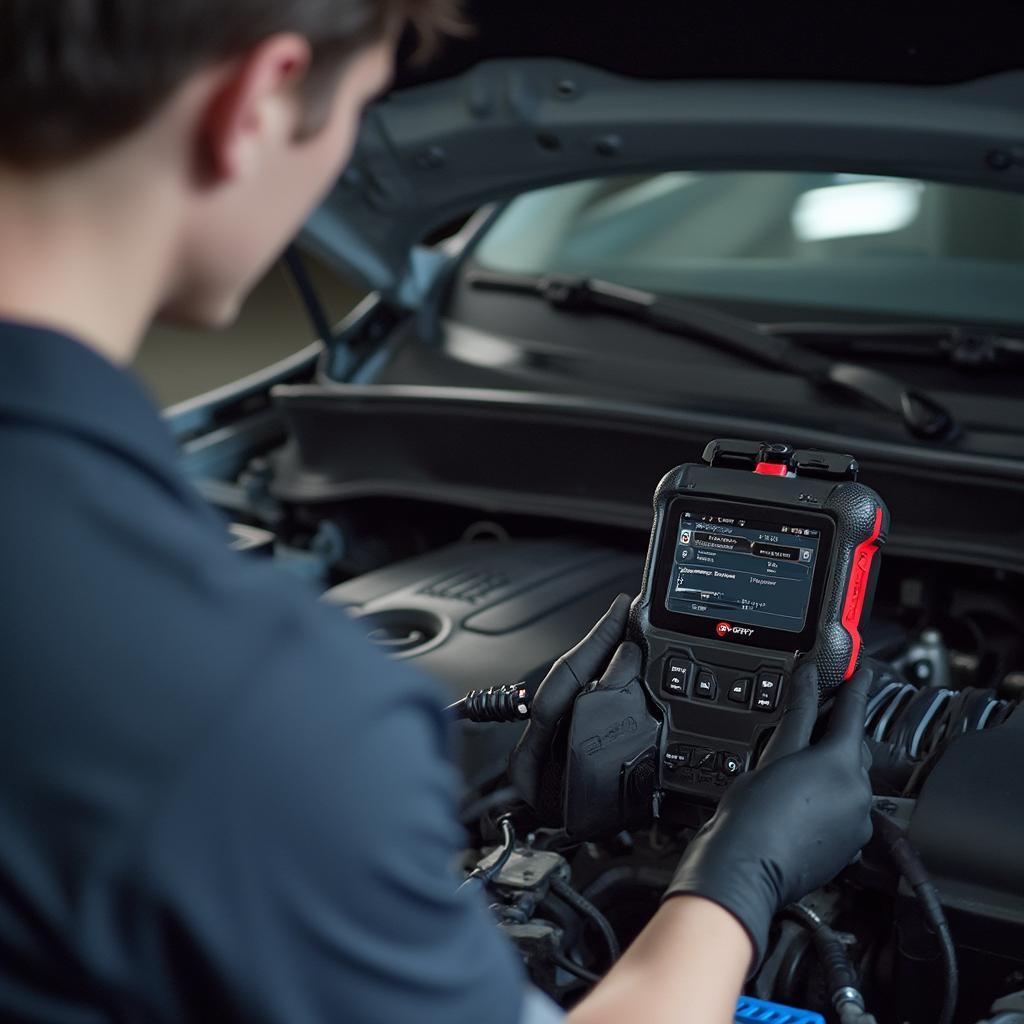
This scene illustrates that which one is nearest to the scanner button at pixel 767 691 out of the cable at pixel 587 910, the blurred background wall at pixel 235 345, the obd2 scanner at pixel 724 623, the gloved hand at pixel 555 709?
the obd2 scanner at pixel 724 623

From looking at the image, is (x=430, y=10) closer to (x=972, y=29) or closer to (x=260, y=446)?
(x=972, y=29)

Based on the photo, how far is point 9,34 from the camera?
54cm

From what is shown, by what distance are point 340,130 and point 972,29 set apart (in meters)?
0.89

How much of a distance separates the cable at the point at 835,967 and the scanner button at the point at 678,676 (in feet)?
0.64

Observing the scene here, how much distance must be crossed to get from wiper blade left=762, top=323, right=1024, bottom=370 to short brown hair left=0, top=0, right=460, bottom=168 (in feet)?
4.17

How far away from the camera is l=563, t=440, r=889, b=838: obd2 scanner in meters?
1.15

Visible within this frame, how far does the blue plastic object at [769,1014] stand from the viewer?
101 cm

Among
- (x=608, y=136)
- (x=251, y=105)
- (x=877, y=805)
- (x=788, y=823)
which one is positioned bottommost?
(x=877, y=805)

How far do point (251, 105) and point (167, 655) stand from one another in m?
0.23

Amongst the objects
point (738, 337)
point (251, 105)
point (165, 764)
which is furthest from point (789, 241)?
point (165, 764)

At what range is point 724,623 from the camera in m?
1.20

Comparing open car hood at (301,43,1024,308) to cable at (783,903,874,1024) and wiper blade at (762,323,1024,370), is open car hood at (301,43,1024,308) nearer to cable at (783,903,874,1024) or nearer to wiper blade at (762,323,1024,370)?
wiper blade at (762,323,1024,370)

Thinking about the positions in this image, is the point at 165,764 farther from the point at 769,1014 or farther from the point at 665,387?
the point at 665,387

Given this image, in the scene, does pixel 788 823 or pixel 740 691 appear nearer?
pixel 788 823
